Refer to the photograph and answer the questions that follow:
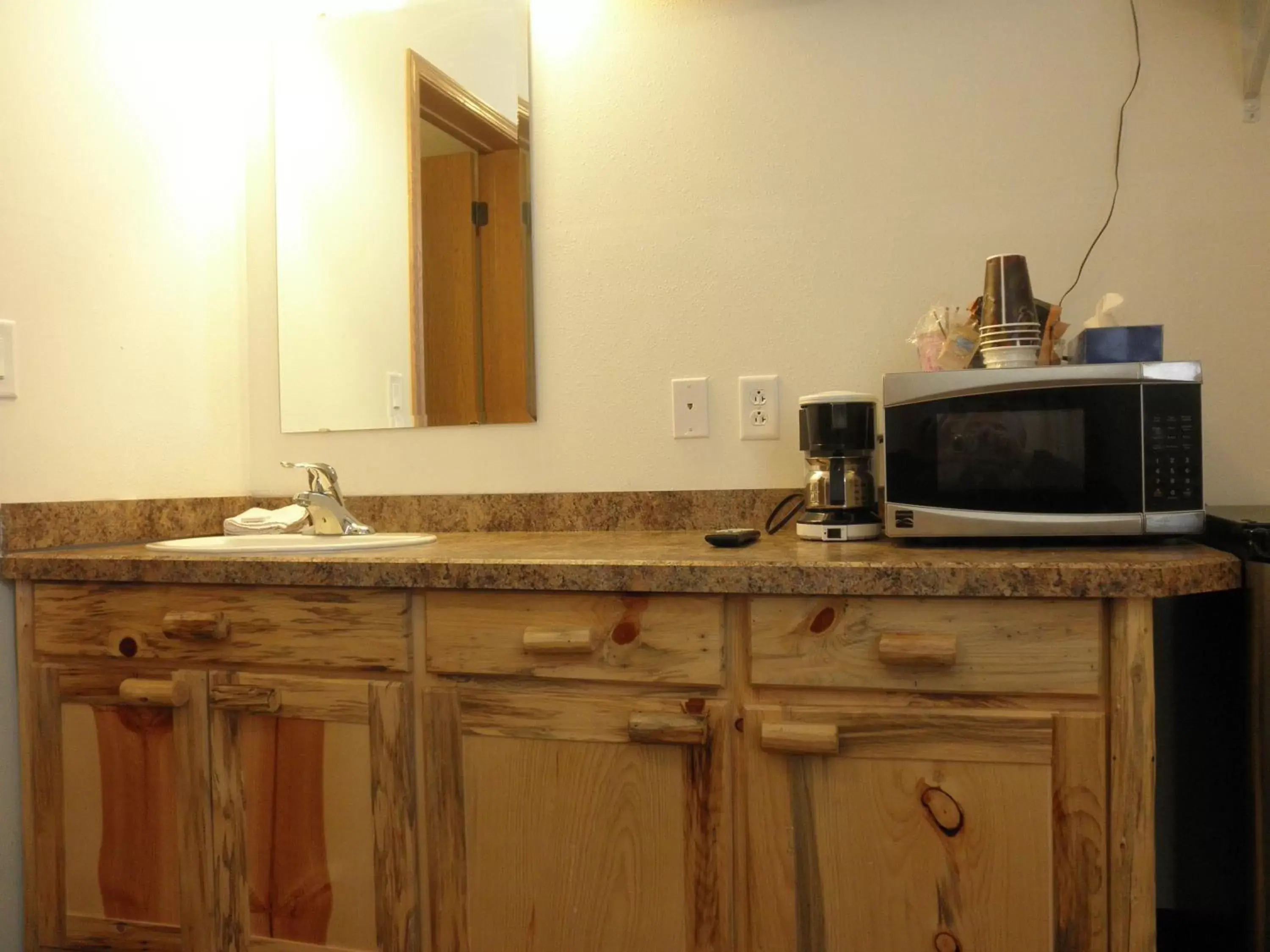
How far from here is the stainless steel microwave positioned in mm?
→ 1206

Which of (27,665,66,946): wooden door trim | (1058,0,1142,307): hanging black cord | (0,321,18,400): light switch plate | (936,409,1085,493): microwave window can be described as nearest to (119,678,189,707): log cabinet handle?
(27,665,66,946): wooden door trim

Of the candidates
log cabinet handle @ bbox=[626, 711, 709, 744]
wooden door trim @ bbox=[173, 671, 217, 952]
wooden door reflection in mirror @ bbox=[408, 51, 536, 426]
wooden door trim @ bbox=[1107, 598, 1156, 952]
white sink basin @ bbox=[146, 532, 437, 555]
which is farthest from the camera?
wooden door reflection in mirror @ bbox=[408, 51, 536, 426]

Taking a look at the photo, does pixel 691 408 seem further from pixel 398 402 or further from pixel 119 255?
pixel 119 255

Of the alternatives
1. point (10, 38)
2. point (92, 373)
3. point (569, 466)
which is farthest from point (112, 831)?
point (10, 38)

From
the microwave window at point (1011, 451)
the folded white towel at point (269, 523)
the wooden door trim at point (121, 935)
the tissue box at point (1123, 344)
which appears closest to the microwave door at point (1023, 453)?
the microwave window at point (1011, 451)

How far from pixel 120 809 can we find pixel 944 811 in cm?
125

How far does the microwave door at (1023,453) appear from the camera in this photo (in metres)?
1.22

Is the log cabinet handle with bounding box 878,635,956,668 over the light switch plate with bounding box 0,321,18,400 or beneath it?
beneath

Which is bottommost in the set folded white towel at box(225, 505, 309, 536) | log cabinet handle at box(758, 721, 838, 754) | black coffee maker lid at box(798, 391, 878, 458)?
log cabinet handle at box(758, 721, 838, 754)

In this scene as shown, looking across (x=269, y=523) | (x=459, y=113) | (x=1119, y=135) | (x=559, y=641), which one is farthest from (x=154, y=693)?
(x=1119, y=135)

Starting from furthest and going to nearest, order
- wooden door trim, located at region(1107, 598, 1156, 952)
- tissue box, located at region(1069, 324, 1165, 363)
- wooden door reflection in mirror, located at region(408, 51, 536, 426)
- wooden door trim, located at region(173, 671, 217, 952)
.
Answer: wooden door reflection in mirror, located at region(408, 51, 536, 426), wooden door trim, located at region(173, 671, 217, 952), tissue box, located at region(1069, 324, 1165, 363), wooden door trim, located at region(1107, 598, 1156, 952)

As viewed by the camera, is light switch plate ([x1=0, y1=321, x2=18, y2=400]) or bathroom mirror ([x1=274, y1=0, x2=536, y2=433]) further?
bathroom mirror ([x1=274, y1=0, x2=536, y2=433])

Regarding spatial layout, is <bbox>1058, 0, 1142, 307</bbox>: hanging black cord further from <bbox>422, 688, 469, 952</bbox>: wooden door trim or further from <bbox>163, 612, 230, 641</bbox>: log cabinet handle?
<bbox>163, 612, 230, 641</bbox>: log cabinet handle

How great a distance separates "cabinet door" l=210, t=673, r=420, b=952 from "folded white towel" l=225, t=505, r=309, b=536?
38 centimetres
